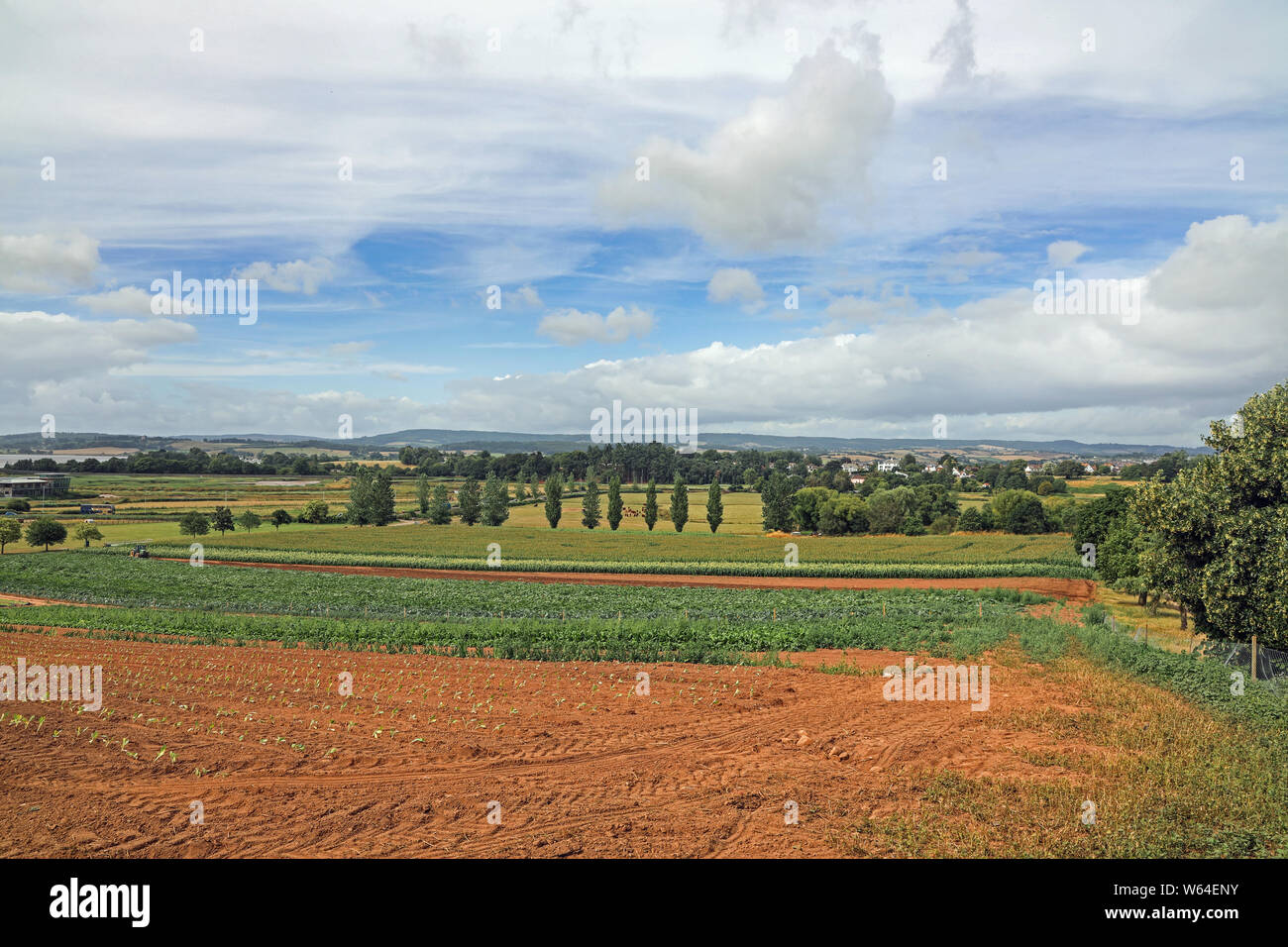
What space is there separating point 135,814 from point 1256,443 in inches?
1061

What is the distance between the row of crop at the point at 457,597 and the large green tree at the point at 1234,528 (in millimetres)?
10078

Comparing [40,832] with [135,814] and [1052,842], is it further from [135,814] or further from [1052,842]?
[1052,842]

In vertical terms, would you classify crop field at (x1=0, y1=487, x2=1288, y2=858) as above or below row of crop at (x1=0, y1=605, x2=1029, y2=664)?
above

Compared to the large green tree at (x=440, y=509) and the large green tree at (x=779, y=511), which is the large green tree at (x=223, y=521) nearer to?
the large green tree at (x=440, y=509)

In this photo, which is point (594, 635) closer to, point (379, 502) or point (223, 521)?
point (223, 521)

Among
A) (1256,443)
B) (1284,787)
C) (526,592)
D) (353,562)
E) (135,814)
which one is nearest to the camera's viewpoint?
(135,814)

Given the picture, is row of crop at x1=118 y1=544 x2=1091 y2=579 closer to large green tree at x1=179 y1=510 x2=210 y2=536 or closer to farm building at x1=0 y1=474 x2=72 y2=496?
large green tree at x1=179 y1=510 x2=210 y2=536

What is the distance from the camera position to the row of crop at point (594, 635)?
23.2 m

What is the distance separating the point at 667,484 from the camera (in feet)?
490

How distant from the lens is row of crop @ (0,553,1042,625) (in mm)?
34125
